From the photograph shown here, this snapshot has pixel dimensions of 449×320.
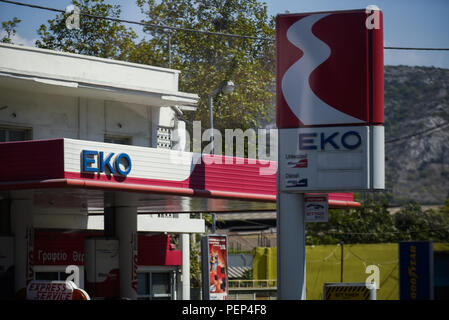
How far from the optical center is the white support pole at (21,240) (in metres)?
21.6

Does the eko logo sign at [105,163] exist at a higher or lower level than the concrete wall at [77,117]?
lower

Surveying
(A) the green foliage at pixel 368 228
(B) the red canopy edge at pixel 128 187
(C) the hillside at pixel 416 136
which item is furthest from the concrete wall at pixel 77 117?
(C) the hillside at pixel 416 136

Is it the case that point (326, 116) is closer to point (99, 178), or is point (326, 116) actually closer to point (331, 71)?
point (331, 71)

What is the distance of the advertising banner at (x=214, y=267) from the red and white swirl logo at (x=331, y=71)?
4.14 metres

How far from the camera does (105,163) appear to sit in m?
18.1

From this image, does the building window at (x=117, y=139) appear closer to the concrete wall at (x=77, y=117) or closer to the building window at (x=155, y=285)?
the concrete wall at (x=77, y=117)

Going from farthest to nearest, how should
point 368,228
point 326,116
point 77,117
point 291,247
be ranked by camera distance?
point 368,228
point 77,117
point 291,247
point 326,116

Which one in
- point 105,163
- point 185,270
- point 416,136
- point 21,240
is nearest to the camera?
point 105,163

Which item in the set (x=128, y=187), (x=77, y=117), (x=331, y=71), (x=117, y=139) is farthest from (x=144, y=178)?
(x=117, y=139)

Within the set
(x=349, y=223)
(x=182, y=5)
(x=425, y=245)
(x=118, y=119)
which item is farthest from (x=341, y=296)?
(x=349, y=223)

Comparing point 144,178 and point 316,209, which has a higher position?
point 144,178

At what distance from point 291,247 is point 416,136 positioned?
153m

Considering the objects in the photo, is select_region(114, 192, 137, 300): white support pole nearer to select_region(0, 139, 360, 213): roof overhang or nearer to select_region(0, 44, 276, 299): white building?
select_region(0, 44, 276, 299): white building

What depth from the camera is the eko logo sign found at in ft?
57.7
